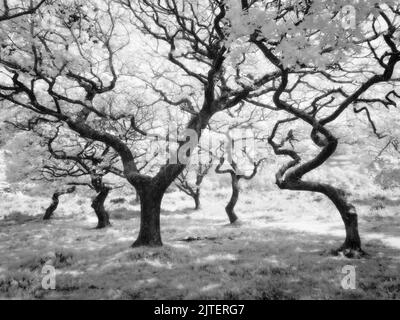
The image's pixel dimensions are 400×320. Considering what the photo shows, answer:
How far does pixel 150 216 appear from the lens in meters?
12.8

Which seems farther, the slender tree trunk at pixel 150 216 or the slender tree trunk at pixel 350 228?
the slender tree trunk at pixel 150 216

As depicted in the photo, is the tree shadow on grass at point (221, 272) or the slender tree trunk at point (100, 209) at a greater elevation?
the slender tree trunk at point (100, 209)

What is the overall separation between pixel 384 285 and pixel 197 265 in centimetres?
500

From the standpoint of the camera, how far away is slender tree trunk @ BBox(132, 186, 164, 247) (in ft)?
41.8

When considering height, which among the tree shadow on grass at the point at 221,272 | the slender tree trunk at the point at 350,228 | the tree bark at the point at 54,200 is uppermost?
the tree bark at the point at 54,200

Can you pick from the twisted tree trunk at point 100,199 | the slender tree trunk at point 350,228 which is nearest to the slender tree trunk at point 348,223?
the slender tree trunk at point 350,228

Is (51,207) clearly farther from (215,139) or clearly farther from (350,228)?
(350,228)

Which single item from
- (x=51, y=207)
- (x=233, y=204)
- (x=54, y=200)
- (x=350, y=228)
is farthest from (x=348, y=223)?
(x=51, y=207)

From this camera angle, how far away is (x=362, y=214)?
22.8 metres

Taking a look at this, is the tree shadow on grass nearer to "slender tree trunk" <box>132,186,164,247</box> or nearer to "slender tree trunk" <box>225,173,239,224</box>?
"slender tree trunk" <box>132,186,164,247</box>

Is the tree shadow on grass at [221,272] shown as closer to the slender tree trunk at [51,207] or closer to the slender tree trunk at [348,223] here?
the slender tree trunk at [348,223]

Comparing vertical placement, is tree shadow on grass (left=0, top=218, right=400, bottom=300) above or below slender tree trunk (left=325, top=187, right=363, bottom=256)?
below

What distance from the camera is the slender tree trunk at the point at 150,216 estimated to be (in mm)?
12750

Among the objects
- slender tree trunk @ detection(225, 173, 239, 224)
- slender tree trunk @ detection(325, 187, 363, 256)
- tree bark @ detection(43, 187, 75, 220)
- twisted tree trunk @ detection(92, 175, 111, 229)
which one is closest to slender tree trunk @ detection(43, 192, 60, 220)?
tree bark @ detection(43, 187, 75, 220)
